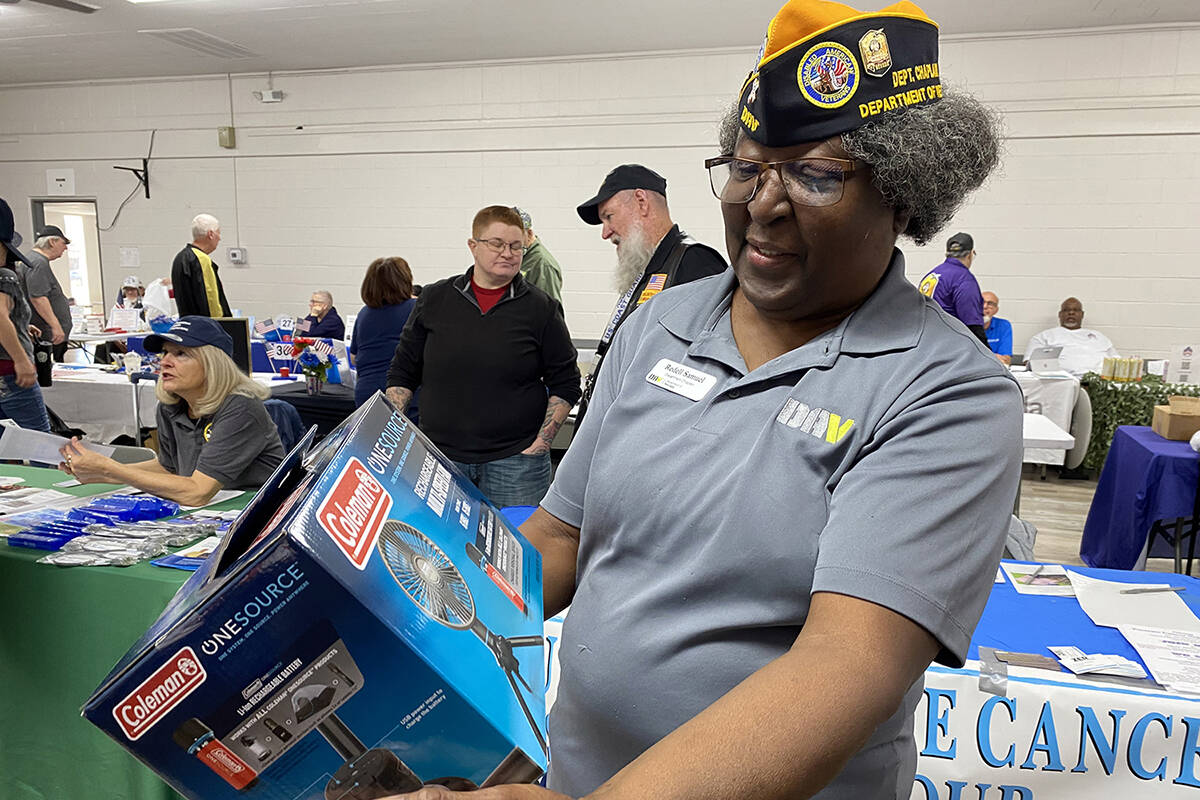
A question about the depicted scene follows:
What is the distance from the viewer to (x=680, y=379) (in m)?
0.84

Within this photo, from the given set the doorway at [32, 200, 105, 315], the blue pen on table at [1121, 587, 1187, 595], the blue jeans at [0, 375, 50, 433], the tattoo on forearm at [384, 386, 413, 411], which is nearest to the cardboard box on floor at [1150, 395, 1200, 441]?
the blue pen on table at [1121, 587, 1187, 595]

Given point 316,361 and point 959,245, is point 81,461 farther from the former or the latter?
point 959,245

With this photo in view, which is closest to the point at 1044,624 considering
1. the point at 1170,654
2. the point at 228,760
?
the point at 1170,654

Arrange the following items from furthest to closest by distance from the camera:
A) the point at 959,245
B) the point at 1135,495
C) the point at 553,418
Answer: the point at 959,245
the point at 1135,495
the point at 553,418

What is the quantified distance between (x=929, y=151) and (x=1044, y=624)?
4.89ft

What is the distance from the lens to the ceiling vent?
700 cm

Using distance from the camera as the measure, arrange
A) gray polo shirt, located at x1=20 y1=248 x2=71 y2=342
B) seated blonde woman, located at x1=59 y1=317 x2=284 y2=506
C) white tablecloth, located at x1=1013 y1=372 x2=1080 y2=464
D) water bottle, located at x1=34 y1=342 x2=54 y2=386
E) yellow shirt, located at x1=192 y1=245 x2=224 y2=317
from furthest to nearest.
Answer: yellow shirt, located at x1=192 y1=245 x2=224 y2=317 → white tablecloth, located at x1=1013 y1=372 x2=1080 y2=464 → gray polo shirt, located at x1=20 y1=248 x2=71 y2=342 → water bottle, located at x1=34 y1=342 x2=54 y2=386 → seated blonde woman, located at x1=59 y1=317 x2=284 y2=506

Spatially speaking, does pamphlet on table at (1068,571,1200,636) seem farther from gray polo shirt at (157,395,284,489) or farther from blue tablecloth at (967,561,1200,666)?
gray polo shirt at (157,395,284,489)

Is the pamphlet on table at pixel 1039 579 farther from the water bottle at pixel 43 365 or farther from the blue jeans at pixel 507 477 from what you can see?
the water bottle at pixel 43 365

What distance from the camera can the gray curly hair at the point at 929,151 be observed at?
0.70m

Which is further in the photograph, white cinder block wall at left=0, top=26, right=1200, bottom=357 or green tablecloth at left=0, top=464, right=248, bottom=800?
white cinder block wall at left=0, top=26, right=1200, bottom=357

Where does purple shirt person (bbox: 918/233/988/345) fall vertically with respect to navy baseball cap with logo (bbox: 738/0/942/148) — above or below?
below

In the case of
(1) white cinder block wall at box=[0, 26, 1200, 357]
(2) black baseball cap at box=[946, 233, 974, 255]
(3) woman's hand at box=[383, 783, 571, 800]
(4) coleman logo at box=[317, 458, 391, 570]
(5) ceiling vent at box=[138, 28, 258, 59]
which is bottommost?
(3) woman's hand at box=[383, 783, 571, 800]

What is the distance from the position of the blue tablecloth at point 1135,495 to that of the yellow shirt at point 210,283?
5964 millimetres
